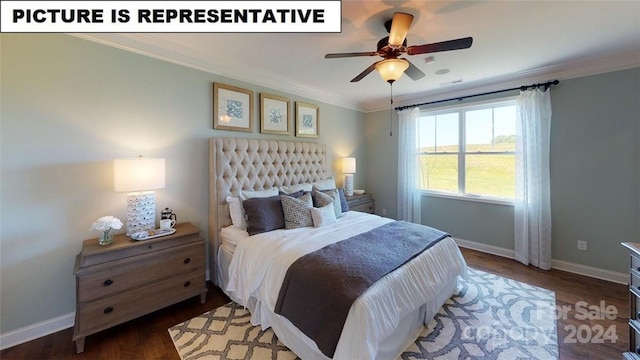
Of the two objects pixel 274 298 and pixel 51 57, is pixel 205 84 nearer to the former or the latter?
pixel 51 57

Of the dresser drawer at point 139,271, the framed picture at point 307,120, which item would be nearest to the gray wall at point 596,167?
the framed picture at point 307,120

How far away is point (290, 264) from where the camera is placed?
179 cm

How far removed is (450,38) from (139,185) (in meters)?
3.05

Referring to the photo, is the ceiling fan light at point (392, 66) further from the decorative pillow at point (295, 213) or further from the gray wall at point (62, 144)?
the gray wall at point (62, 144)

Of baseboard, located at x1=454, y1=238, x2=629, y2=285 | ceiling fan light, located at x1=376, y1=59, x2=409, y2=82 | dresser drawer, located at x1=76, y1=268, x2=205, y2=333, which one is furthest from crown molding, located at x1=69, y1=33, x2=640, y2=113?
baseboard, located at x1=454, y1=238, x2=629, y2=285

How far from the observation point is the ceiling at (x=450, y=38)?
1.87 metres

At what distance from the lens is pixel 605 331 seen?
1964 millimetres

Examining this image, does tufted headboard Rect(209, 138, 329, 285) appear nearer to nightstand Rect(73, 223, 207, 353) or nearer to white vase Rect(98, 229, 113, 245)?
nightstand Rect(73, 223, 207, 353)

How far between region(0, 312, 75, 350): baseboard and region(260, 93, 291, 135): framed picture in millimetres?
2552

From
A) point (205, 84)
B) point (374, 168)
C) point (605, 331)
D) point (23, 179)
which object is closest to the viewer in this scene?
point (23, 179)

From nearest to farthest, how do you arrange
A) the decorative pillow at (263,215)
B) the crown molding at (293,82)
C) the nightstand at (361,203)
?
the crown molding at (293,82), the decorative pillow at (263,215), the nightstand at (361,203)

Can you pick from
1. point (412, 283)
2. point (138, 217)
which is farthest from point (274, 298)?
point (138, 217)

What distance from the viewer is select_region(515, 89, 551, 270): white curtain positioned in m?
3.08

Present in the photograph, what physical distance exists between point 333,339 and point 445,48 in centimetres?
200
